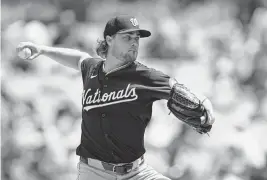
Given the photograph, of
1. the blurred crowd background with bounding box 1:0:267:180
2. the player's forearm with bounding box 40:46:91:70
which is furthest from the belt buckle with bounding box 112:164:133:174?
the blurred crowd background with bounding box 1:0:267:180

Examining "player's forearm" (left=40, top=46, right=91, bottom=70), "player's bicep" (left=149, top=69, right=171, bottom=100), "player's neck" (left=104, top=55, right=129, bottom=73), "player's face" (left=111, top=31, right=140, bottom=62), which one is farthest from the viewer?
"player's forearm" (left=40, top=46, right=91, bottom=70)

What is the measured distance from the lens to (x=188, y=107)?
12.6 feet

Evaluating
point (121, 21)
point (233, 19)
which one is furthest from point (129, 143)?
point (233, 19)

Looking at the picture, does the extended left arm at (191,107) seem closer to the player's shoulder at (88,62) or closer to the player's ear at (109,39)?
the player's ear at (109,39)

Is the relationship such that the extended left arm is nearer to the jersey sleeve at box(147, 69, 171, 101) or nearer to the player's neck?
the jersey sleeve at box(147, 69, 171, 101)

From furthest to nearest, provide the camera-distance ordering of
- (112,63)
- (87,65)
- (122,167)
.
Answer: (87,65), (112,63), (122,167)

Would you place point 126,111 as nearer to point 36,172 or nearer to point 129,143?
point 129,143

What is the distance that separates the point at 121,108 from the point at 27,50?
839 millimetres

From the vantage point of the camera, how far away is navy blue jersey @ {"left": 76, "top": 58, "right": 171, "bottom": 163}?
4000mm

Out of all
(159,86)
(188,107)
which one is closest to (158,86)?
(159,86)

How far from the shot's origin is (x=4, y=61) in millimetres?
7559

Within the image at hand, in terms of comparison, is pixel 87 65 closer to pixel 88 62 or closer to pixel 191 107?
pixel 88 62

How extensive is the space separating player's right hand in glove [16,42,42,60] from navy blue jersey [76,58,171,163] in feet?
1.84

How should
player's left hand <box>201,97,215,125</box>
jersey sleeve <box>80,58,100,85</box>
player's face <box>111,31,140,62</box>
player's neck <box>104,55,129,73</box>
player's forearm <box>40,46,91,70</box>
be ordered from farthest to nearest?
player's forearm <box>40,46,91,70</box>
jersey sleeve <box>80,58,100,85</box>
player's neck <box>104,55,129,73</box>
player's face <box>111,31,140,62</box>
player's left hand <box>201,97,215,125</box>
